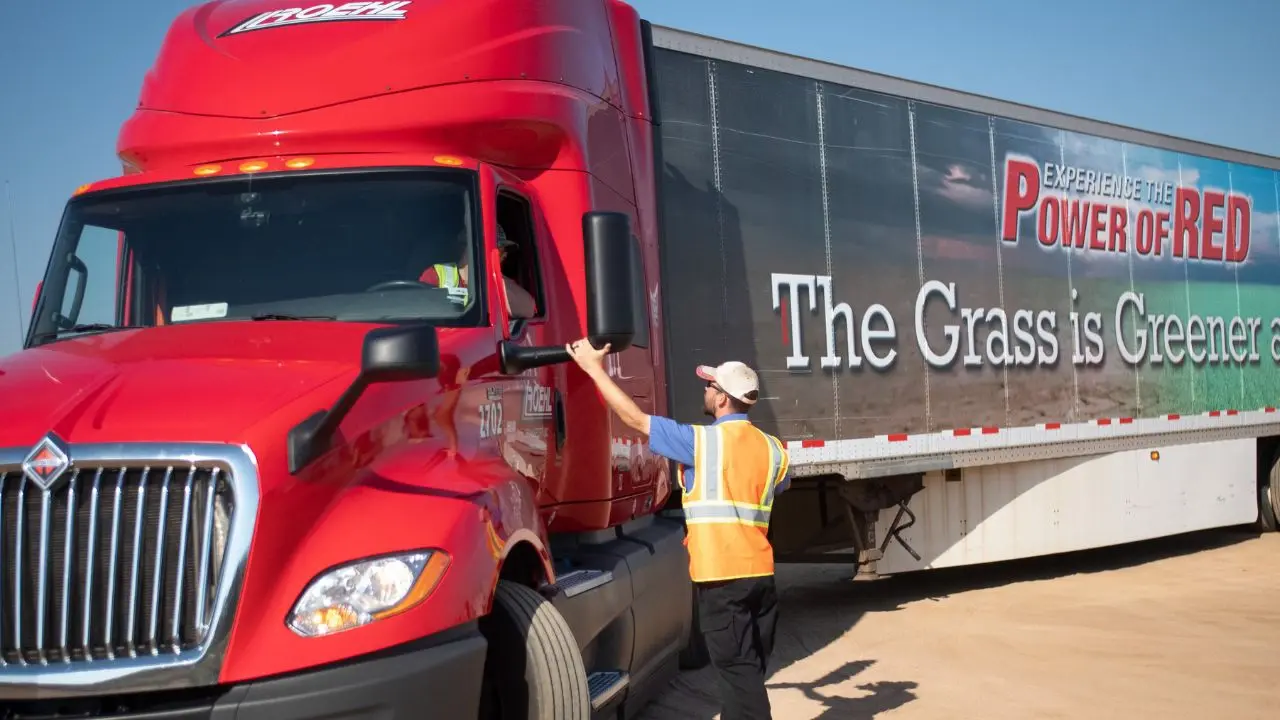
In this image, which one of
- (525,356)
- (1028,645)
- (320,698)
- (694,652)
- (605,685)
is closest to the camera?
(320,698)

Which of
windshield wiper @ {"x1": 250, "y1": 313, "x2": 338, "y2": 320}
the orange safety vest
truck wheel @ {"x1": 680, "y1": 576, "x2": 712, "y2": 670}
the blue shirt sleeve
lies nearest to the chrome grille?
windshield wiper @ {"x1": 250, "y1": 313, "x2": 338, "y2": 320}

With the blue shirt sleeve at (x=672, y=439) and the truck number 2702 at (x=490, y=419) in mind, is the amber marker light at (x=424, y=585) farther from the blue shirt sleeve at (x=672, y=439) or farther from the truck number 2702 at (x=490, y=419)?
the blue shirt sleeve at (x=672, y=439)

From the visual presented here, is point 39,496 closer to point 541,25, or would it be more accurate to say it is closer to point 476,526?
point 476,526

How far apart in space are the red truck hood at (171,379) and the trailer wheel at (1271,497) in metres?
13.4

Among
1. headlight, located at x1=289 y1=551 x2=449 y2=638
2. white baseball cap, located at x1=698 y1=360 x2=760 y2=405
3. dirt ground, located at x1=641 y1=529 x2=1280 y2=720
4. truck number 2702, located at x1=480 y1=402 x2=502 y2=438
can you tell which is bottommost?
dirt ground, located at x1=641 y1=529 x2=1280 y2=720

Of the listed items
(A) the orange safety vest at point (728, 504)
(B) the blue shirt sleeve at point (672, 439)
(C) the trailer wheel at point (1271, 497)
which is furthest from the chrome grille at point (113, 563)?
(C) the trailer wheel at point (1271, 497)

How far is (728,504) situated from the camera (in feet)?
17.5

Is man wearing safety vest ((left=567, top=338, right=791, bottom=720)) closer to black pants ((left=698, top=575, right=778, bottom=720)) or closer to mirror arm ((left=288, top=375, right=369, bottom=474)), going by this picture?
black pants ((left=698, top=575, right=778, bottom=720))

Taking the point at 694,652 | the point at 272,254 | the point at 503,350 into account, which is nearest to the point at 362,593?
the point at 503,350

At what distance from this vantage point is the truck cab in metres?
3.62

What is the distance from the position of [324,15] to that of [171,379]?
2655 millimetres

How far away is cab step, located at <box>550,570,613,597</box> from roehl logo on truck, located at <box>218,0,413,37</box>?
266 cm

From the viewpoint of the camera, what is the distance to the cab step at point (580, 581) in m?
5.31

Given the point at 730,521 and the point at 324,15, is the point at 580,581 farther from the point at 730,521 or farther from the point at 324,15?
the point at 324,15
